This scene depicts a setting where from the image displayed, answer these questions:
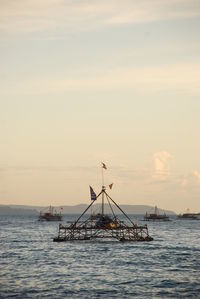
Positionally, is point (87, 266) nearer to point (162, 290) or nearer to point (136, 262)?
point (136, 262)

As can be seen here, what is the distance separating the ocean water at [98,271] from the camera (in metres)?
42.9

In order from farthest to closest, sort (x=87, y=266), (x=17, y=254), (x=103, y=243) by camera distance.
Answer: (x=103, y=243) < (x=17, y=254) < (x=87, y=266)

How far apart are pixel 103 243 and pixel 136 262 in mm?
25241

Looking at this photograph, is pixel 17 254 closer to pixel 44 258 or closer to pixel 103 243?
pixel 44 258

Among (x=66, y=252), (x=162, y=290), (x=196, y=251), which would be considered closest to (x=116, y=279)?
(x=162, y=290)

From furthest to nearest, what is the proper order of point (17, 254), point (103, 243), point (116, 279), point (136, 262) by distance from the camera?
point (103, 243) < point (17, 254) < point (136, 262) < point (116, 279)

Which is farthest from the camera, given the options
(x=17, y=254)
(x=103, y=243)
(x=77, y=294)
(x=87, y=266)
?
(x=103, y=243)

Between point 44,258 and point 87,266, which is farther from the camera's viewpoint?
point 44,258

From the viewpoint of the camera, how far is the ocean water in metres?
42.9

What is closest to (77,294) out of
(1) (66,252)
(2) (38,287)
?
(2) (38,287)

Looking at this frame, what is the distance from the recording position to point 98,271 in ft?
179

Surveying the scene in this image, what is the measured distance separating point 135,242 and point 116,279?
40082mm

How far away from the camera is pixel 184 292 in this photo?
4284cm

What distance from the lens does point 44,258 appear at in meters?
65.6
